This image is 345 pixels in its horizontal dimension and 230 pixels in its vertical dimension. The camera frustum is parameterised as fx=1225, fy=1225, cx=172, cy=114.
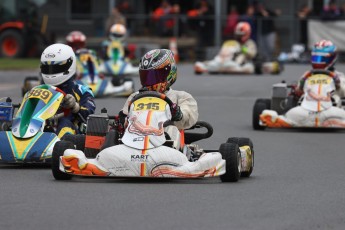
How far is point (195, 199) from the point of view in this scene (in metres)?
9.38

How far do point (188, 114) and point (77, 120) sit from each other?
200 centimetres

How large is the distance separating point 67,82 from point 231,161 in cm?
310

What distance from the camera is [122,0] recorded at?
41.7 meters

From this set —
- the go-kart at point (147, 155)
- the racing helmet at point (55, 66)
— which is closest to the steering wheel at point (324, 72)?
the racing helmet at point (55, 66)

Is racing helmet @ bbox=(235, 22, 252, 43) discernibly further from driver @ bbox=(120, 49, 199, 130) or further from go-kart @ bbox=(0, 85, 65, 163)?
driver @ bbox=(120, 49, 199, 130)

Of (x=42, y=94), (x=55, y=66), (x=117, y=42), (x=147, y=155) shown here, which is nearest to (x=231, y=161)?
(x=147, y=155)

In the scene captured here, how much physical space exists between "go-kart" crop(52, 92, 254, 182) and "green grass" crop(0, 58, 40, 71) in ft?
71.0

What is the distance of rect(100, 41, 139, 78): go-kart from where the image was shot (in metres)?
28.0

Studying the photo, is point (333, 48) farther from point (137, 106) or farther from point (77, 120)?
point (137, 106)

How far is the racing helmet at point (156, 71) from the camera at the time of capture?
11.1 metres

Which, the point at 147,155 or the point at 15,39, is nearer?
the point at 147,155

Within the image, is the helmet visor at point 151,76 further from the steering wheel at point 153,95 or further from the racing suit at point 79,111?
the racing suit at point 79,111

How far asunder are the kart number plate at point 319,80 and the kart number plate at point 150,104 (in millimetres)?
6337

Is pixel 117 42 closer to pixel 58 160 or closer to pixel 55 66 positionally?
pixel 55 66
